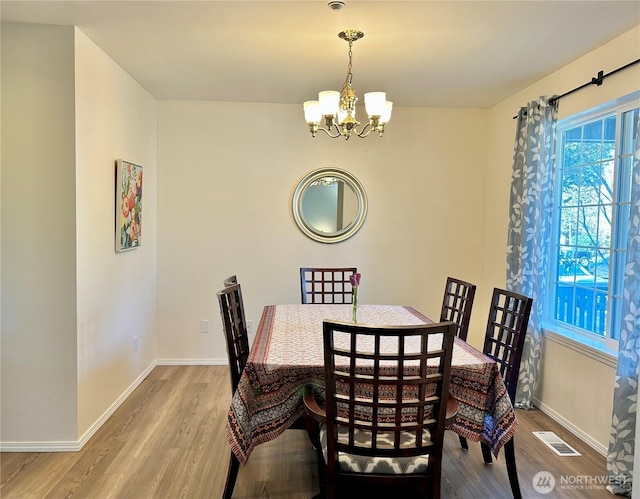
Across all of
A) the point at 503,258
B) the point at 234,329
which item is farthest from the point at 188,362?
the point at 503,258

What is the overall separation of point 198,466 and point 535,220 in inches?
109

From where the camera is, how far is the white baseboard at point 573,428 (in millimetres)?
2785

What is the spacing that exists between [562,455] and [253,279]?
9.16 feet

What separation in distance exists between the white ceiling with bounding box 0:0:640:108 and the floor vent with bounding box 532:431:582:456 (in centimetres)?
234

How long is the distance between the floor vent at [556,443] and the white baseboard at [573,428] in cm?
13

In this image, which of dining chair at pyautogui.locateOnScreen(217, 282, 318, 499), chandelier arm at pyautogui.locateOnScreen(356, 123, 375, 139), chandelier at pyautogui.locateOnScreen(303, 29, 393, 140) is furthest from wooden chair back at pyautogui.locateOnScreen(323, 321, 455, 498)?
chandelier arm at pyautogui.locateOnScreen(356, 123, 375, 139)

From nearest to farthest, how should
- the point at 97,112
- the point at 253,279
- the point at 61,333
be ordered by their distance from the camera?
1. the point at 61,333
2. the point at 97,112
3. the point at 253,279

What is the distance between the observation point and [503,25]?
8.32 ft

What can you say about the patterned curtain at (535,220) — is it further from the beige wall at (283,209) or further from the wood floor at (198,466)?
the beige wall at (283,209)

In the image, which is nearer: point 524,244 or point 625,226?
point 625,226

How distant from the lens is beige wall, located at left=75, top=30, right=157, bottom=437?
9.10 feet

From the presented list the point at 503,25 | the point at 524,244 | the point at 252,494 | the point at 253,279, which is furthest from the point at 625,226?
the point at 253,279

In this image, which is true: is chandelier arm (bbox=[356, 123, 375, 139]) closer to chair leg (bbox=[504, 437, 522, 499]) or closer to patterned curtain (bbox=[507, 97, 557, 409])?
patterned curtain (bbox=[507, 97, 557, 409])

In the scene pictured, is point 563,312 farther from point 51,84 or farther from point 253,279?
point 51,84
